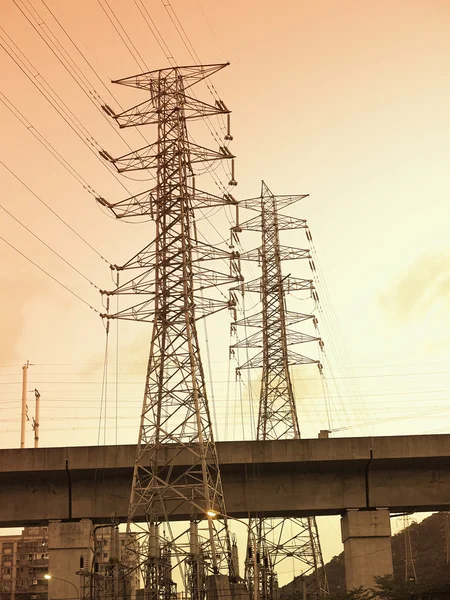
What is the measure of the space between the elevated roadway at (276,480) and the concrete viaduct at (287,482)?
49 mm

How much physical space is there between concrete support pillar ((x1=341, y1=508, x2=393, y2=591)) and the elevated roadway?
Result: 0.69 m

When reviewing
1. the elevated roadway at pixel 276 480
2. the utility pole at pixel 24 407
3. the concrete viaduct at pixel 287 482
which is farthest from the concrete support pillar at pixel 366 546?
the utility pole at pixel 24 407

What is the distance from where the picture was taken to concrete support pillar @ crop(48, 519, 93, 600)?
144 feet

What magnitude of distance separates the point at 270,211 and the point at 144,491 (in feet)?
111

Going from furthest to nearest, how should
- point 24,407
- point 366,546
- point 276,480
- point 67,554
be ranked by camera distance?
point 24,407 < point 276,480 < point 366,546 < point 67,554

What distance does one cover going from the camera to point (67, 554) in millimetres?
45500

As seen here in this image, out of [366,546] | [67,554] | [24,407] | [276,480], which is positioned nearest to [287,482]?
[276,480]

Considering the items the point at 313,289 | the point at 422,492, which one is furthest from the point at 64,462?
the point at 313,289

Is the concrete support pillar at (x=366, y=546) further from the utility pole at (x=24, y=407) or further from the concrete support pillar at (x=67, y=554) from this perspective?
the utility pole at (x=24, y=407)

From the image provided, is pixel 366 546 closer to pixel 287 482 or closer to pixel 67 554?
pixel 287 482

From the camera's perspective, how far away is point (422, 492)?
4759 cm

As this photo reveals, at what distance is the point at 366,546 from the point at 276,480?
542 cm

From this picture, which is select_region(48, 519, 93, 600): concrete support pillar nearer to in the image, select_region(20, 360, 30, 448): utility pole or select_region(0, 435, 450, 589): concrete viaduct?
select_region(0, 435, 450, 589): concrete viaduct

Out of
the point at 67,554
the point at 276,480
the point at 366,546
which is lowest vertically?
the point at 366,546
